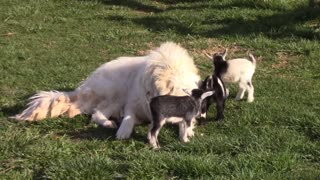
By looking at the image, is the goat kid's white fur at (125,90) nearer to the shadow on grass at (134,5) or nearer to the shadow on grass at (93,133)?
the shadow on grass at (93,133)

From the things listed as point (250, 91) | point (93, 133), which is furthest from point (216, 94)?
point (93, 133)

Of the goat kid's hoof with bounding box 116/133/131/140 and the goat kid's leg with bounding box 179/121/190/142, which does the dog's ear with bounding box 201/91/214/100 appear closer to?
the goat kid's leg with bounding box 179/121/190/142

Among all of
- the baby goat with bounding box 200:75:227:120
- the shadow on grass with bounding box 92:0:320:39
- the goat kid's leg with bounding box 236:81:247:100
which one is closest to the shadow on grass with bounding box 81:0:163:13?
the shadow on grass with bounding box 92:0:320:39

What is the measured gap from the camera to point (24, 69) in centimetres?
903

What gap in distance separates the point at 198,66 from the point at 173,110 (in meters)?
3.26

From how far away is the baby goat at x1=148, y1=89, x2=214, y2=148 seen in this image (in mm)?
5895

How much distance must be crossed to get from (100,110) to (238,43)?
3.92m

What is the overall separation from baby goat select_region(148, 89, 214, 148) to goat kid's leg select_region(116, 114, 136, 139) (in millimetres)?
411

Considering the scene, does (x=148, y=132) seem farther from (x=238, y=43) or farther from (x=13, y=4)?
(x=13, y=4)

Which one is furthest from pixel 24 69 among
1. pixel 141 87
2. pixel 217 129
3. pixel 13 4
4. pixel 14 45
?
pixel 13 4

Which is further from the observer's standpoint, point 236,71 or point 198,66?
point 198,66

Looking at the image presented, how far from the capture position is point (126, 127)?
21.2 feet

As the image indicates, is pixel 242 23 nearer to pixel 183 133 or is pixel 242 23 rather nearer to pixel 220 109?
pixel 220 109

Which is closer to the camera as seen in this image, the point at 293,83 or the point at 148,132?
the point at 148,132
